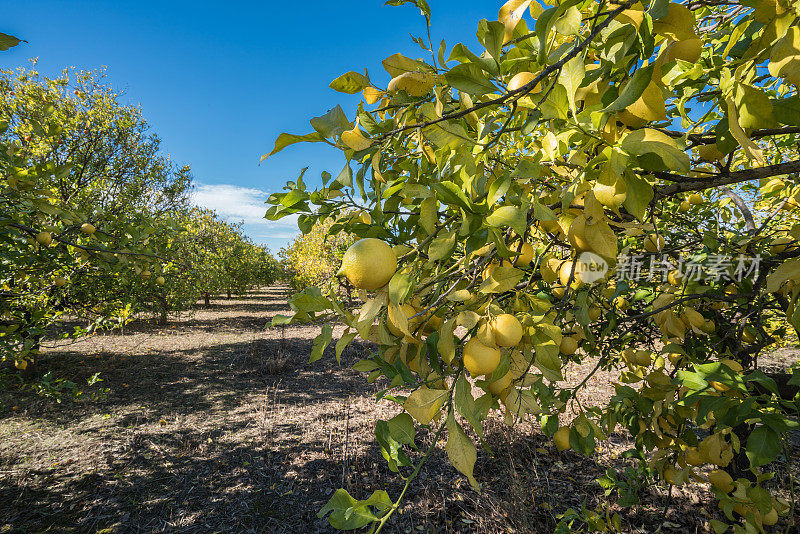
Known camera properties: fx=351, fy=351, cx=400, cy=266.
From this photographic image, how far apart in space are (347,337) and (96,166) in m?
11.0

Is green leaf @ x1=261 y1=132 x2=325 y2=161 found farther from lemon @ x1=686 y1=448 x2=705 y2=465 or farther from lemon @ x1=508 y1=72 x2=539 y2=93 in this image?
lemon @ x1=686 y1=448 x2=705 y2=465

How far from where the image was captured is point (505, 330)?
69 centimetres

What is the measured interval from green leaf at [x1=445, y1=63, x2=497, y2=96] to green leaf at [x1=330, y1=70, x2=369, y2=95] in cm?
28

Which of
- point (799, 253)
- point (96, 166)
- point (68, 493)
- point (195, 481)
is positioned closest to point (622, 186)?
point (799, 253)

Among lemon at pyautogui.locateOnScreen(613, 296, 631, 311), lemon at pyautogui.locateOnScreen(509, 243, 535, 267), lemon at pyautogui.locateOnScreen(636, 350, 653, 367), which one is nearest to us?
lemon at pyautogui.locateOnScreen(509, 243, 535, 267)

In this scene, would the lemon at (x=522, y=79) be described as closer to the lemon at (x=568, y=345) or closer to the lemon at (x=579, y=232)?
the lemon at (x=579, y=232)

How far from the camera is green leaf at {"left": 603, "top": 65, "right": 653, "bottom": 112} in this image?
1.57ft

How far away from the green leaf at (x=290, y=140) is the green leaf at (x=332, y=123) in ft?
0.05

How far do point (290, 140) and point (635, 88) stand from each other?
22.2 inches

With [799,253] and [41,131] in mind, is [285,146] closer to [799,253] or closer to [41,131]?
[799,253]

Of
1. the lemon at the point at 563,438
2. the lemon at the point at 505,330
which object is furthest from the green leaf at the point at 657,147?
the lemon at the point at 563,438

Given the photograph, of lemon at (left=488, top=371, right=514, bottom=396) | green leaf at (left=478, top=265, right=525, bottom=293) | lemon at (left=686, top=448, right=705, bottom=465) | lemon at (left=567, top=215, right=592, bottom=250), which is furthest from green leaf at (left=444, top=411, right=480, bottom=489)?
lemon at (left=686, top=448, right=705, bottom=465)

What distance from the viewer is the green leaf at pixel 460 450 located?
623 millimetres

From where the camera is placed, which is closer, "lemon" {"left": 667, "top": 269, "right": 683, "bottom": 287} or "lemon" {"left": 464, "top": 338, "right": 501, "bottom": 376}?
"lemon" {"left": 464, "top": 338, "right": 501, "bottom": 376}
